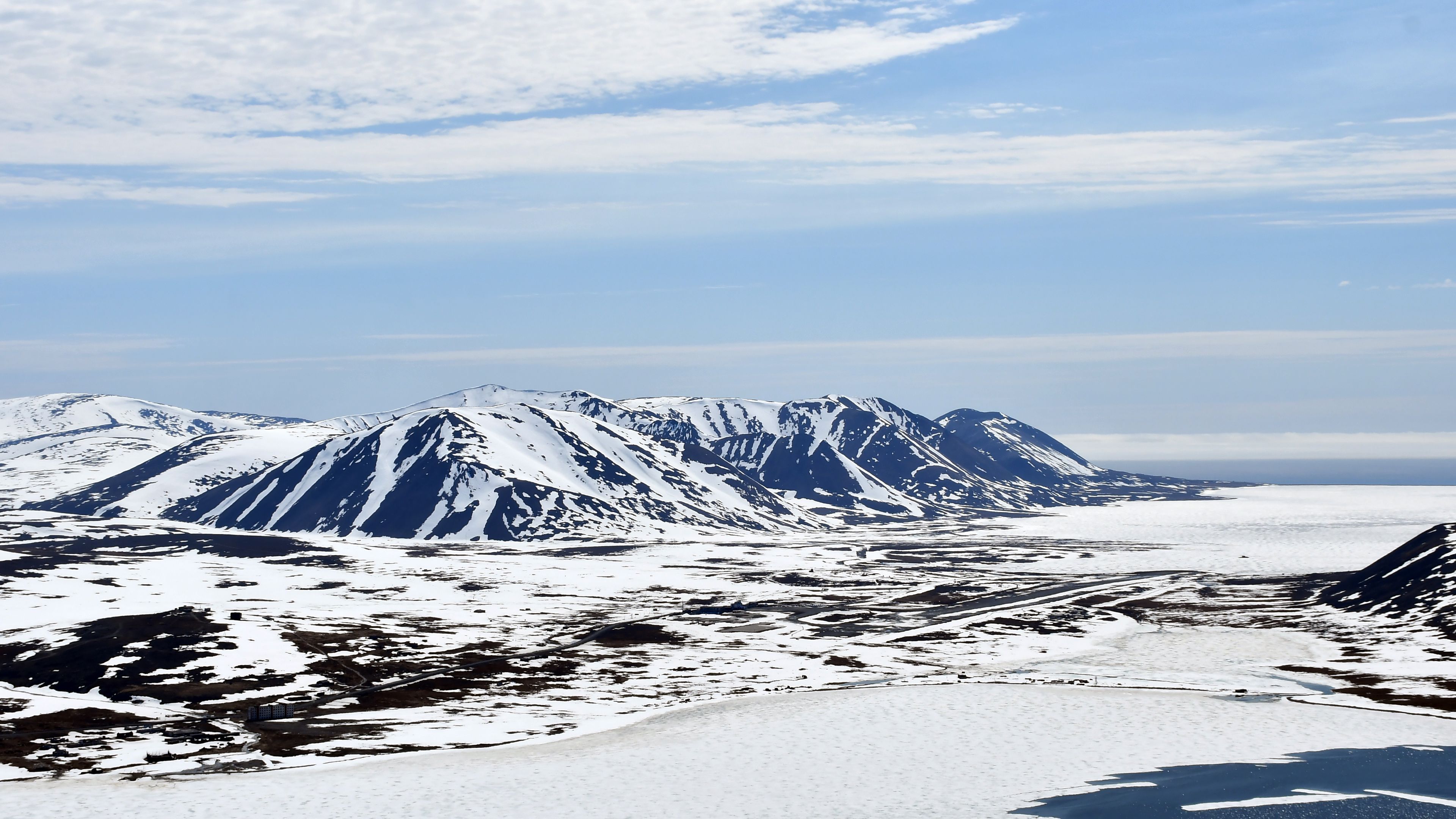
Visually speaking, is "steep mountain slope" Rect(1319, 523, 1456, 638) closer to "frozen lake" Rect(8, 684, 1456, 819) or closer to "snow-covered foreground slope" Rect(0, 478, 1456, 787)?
"snow-covered foreground slope" Rect(0, 478, 1456, 787)

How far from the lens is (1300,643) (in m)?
124

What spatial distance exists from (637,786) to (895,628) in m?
88.7

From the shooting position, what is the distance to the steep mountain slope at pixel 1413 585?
136m

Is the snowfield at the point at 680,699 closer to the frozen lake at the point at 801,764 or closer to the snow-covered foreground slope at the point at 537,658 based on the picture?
the frozen lake at the point at 801,764

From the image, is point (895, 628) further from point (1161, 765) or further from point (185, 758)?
point (185, 758)

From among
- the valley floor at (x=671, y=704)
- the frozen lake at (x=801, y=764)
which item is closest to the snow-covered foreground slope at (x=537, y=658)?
the valley floor at (x=671, y=704)

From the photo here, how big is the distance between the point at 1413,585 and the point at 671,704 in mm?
105884

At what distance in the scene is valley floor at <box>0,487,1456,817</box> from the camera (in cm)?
6231

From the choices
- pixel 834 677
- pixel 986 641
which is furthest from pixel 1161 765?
pixel 986 641

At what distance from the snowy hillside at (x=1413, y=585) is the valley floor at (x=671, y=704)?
5110 mm

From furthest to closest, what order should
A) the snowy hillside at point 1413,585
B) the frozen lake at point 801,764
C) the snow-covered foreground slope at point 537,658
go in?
the snowy hillside at point 1413,585, the snow-covered foreground slope at point 537,658, the frozen lake at point 801,764

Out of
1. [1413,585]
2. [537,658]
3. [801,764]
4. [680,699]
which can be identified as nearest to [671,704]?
[680,699]

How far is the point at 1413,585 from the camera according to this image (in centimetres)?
14838

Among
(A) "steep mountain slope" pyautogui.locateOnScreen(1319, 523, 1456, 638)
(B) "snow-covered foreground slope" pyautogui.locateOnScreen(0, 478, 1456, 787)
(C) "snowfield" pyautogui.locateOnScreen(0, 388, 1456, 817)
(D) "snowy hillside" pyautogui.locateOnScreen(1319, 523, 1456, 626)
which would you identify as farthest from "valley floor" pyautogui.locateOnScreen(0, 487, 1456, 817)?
(D) "snowy hillside" pyautogui.locateOnScreen(1319, 523, 1456, 626)
